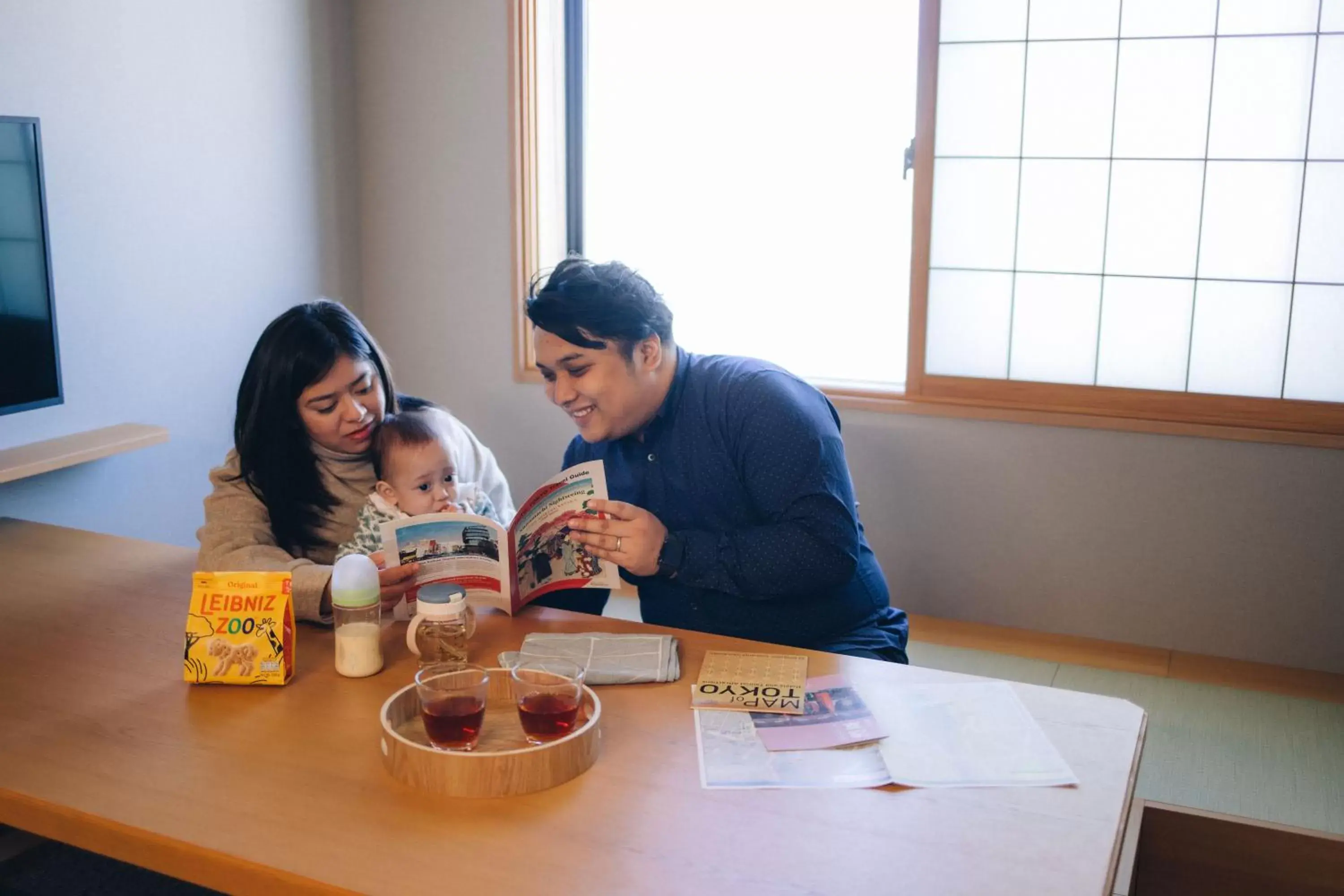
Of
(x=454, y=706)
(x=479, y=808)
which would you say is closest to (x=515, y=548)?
(x=454, y=706)

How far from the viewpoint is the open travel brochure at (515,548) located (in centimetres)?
179

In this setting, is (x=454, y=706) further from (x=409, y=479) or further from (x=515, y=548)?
(x=409, y=479)

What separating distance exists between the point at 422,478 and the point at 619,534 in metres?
0.45

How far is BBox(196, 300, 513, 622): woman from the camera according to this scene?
2008 mm

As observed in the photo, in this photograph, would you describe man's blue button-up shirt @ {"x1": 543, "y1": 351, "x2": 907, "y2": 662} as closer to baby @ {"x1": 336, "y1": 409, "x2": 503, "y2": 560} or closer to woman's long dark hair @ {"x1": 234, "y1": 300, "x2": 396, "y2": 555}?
baby @ {"x1": 336, "y1": 409, "x2": 503, "y2": 560}

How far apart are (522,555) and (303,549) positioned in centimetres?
50

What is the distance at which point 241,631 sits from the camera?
157 centimetres

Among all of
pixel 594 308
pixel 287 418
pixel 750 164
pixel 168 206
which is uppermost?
pixel 750 164

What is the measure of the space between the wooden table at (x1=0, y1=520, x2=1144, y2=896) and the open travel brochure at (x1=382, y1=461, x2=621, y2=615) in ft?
0.72

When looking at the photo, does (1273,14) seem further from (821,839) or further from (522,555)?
(821,839)

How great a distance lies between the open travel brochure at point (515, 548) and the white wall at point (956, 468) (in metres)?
1.68

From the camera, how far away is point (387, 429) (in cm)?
211

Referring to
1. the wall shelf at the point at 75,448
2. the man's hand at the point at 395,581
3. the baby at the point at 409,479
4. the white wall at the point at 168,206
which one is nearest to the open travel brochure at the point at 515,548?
the man's hand at the point at 395,581

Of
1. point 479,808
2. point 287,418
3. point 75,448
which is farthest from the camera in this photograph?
point 75,448
